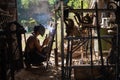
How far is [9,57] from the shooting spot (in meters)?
4.40

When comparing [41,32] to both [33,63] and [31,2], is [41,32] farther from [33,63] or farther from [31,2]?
[31,2]

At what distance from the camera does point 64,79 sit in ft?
18.9

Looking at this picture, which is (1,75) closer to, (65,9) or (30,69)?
(65,9)

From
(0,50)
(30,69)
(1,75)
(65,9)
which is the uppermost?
(65,9)

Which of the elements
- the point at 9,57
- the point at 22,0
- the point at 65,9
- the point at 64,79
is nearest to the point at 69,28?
the point at 65,9

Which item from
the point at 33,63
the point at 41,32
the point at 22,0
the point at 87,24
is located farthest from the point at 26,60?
the point at 22,0

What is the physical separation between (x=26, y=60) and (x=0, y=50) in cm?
412

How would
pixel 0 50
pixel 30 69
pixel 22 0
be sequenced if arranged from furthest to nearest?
pixel 22 0, pixel 30 69, pixel 0 50

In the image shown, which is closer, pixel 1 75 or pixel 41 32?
pixel 1 75

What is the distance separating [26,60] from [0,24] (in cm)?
250

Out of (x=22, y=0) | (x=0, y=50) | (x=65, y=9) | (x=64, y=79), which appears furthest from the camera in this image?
(x=22, y=0)

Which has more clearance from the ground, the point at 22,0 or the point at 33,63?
the point at 22,0

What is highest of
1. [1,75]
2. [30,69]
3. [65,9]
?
[65,9]

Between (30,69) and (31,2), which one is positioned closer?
(30,69)
